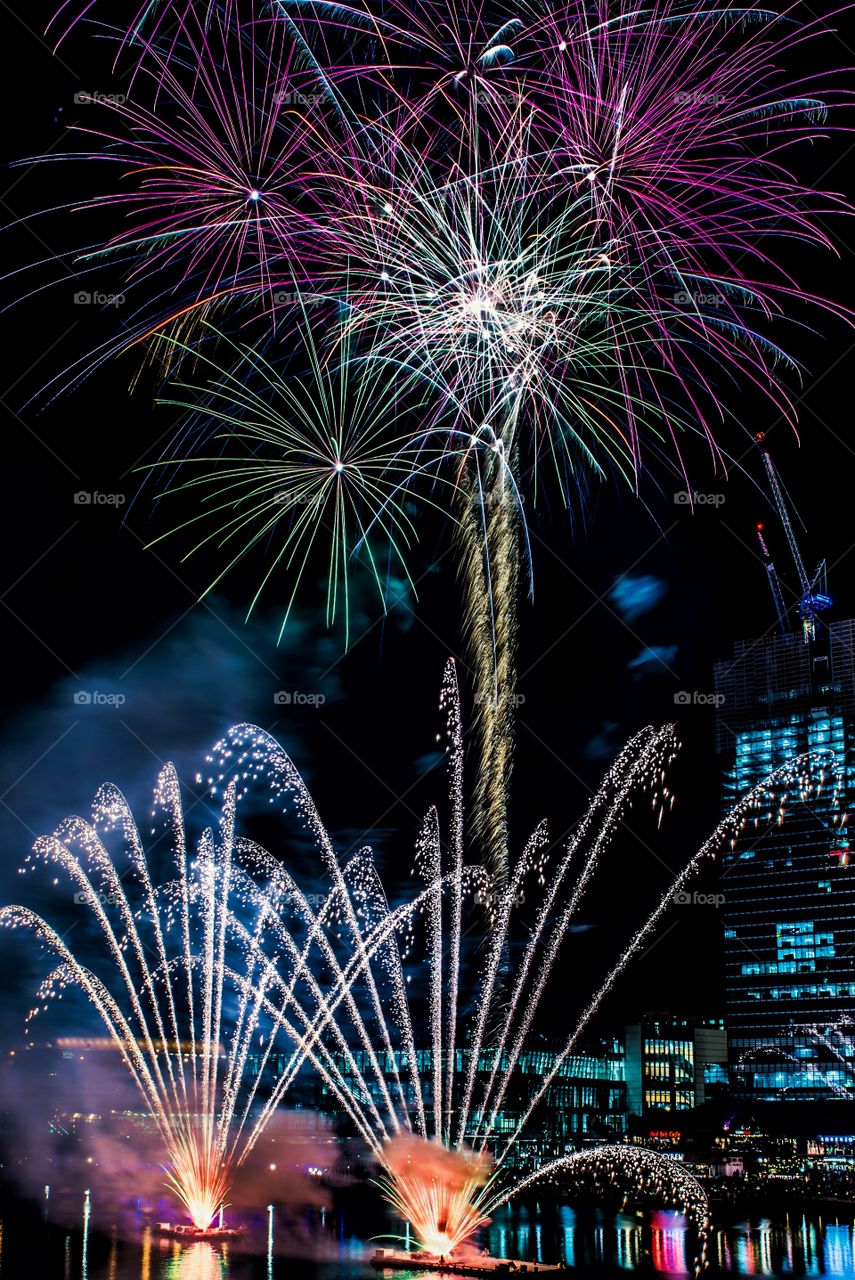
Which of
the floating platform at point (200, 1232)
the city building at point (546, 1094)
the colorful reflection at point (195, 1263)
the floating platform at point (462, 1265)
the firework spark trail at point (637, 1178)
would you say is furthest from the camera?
the city building at point (546, 1094)

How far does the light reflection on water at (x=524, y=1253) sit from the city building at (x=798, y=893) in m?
99.7

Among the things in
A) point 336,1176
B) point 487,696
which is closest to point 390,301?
point 487,696

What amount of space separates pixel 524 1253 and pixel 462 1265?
11217 millimetres

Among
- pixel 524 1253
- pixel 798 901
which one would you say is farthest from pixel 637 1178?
pixel 798 901

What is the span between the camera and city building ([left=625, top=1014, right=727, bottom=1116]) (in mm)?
146000

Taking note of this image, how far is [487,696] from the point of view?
27.6 m

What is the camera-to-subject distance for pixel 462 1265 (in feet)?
103

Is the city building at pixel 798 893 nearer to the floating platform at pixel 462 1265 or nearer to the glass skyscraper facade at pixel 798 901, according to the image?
the glass skyscraper facade at pixel 798 901

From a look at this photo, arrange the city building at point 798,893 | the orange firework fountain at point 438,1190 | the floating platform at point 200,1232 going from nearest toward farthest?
1. the orange firework fountain at point 438,1190
2. the floating platform at point 200,1232
3. the city building at point 798,893

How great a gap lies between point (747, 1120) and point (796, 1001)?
128 ft

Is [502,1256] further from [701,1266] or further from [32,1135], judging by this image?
[32,1135]

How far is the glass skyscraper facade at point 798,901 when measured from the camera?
155m

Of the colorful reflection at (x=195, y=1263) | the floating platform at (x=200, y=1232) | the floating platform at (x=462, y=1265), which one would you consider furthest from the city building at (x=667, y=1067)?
the floating platform at (x=462, y=1265)

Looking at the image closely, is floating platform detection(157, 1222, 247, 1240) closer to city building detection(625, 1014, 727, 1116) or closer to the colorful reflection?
the colorful reflection
